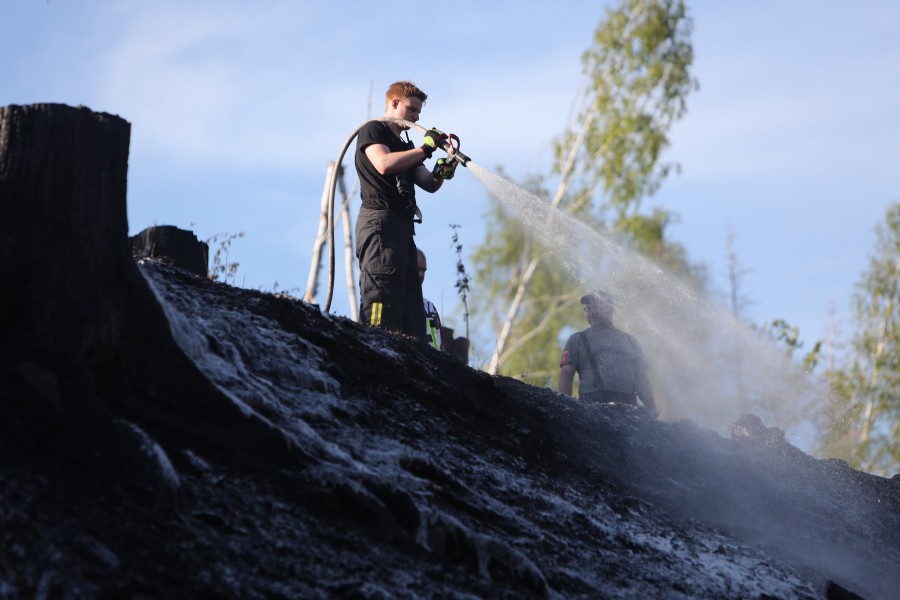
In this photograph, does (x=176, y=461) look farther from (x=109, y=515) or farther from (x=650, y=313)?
(x=650, y=313)

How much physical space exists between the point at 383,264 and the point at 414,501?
10.0ft

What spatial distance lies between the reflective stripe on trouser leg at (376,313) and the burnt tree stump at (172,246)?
3.67 ft

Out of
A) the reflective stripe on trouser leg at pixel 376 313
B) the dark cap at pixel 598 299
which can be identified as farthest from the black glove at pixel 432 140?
the dark cap at pixel 598 299

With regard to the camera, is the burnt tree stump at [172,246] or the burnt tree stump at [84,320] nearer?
the burnt tree stump at [84,320]

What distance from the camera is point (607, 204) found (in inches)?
1046

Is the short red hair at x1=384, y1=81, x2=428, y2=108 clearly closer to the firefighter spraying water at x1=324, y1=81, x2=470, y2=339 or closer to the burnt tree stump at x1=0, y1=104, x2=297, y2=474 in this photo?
the firefighter spraying water at x1=324, y1=81, x2=470, y2=339

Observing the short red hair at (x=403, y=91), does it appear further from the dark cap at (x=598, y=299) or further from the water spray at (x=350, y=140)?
the dark cap at (x=598, y=299)

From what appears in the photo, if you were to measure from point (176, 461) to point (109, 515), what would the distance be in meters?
0.52

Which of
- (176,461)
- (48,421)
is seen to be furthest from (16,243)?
(176,461)

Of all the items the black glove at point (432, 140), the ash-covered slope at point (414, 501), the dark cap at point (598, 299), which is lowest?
the ash-covered slope at point (414, 501)

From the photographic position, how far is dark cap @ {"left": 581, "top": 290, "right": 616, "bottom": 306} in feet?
29.4

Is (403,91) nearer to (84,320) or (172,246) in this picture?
(172,246)

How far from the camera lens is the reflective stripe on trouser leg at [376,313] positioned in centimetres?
733

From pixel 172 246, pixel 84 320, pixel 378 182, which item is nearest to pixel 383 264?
pixel 378 182
